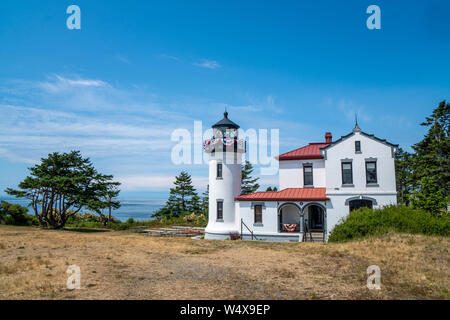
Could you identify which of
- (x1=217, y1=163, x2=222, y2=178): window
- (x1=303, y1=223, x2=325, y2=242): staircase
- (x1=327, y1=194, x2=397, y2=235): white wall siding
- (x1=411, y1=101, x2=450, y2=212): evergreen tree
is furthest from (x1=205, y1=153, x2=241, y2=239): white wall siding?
(x1=411, y1=101, x2=450, y2=212): evergreen tree

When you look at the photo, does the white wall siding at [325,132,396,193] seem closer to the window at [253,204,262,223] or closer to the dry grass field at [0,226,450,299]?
the window at [253,204,262,223]

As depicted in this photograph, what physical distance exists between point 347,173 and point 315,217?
14.4 feet

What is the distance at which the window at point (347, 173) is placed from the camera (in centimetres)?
2098

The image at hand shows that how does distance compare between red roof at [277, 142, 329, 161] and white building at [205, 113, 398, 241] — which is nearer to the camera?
white building at [205, 113, 398, 241]

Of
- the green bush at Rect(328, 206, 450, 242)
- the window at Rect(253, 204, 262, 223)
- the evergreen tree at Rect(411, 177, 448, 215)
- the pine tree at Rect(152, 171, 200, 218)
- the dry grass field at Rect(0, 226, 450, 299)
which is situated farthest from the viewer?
the pine tree at Rect(152, 171, 200, 218)

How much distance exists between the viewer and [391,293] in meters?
7.68

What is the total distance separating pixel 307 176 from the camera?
23312 mm

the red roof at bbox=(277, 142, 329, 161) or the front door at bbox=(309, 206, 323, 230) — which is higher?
the red roof at bbox=(277, 142, 329, 161)

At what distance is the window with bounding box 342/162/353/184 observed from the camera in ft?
68.8

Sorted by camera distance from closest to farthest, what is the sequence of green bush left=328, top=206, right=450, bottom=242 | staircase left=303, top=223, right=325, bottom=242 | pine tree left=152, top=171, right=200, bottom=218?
green bush left=328, top=206, right=450, bottom=242, staircase left=303, top=223, right=325, bottom=242, pine tree left=152, top=171, right=200, bottom=218

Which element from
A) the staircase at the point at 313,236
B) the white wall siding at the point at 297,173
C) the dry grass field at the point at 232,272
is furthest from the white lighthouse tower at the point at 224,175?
the dry grass field at the point at 232,272

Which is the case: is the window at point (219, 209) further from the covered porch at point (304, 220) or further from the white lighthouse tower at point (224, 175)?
the covered porch at point (304, 220)

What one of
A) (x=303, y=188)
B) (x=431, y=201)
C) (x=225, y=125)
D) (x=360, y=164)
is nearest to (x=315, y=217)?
(x=303, y=188)

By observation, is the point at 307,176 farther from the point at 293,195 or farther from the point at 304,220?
the point at 304,220
